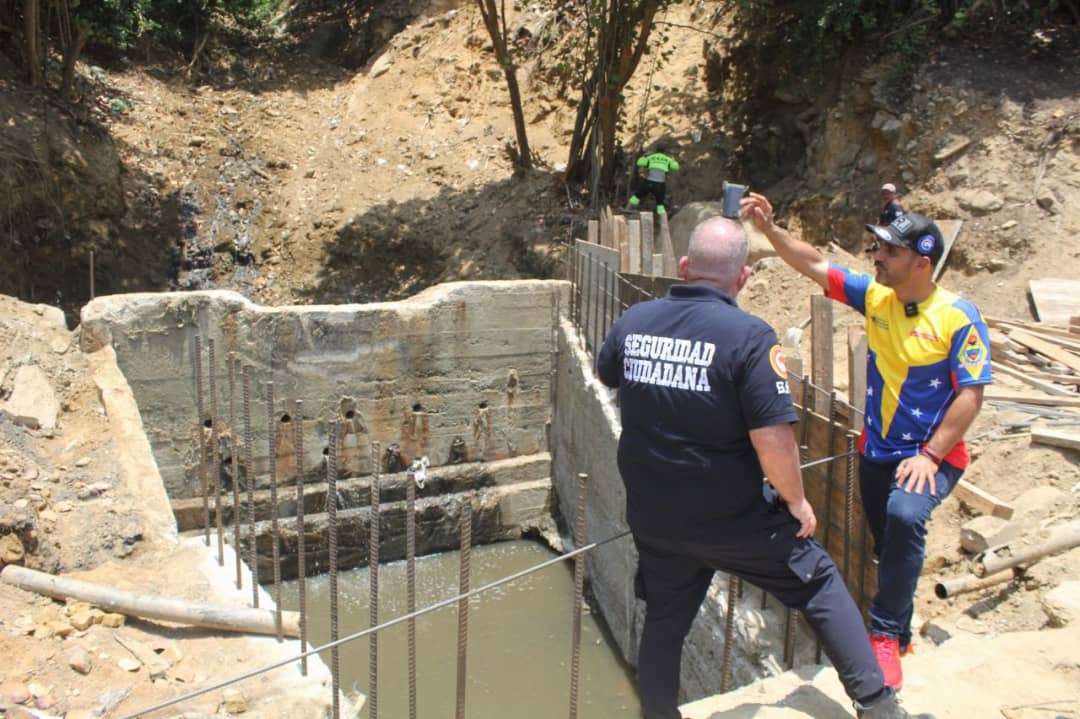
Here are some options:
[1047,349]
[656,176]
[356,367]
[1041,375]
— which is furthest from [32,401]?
[656,176]

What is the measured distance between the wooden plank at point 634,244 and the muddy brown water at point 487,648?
9.57 ft

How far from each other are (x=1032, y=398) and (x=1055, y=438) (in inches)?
31.2

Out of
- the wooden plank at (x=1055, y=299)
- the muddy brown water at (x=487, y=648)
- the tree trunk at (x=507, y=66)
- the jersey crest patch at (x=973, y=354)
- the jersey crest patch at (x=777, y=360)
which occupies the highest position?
the tree trunk at (x=507, y=66)

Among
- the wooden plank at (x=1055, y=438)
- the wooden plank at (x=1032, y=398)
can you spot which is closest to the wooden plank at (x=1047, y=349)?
the wooden plank at (x=1032, y=398)

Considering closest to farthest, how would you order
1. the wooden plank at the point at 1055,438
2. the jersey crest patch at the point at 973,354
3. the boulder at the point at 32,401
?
the jersey crest patch at the point at 973,354 → the wooden plank at the point at 1055,438 → the boulder at the point at 32,401

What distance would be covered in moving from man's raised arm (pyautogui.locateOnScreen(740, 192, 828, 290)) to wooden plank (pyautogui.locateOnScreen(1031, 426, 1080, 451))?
7.40 feet

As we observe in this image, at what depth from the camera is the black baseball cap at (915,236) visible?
3385 millimetres

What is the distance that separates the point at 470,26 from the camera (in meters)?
15.9

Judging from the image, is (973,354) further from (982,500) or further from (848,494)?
(982,500)

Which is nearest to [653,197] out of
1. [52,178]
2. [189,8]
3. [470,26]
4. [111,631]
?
[470,26]

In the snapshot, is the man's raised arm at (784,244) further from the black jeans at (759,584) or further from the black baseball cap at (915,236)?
the black jeans at (759,584)

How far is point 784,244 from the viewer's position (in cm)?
386

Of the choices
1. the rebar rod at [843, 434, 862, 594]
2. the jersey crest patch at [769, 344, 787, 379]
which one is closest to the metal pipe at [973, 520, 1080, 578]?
the rebar rod at [843, 434, 862, 594]

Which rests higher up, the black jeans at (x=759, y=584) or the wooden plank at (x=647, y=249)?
the wooden plank at (x=647, y=249)
